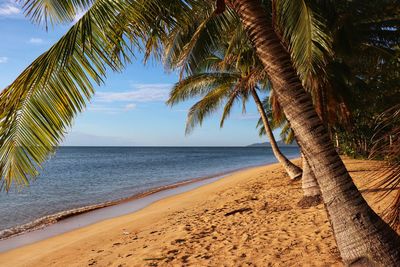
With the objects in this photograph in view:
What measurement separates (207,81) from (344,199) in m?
10.2

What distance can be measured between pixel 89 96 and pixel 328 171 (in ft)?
7.50

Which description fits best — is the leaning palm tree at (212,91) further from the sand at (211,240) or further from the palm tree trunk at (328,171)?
the palm tree trunk at (328,171)

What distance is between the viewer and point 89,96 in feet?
10.0

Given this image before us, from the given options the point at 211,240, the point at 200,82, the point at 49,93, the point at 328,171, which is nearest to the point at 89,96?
the point at 49,93

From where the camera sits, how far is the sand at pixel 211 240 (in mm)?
4709

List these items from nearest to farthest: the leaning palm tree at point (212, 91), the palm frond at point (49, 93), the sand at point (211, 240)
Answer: the palm frond at point (49, 93)
the sand at point (211, 240)
the leaning palm tree at point (212, 91)

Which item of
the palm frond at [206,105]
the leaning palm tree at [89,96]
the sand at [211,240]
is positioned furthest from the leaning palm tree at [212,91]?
the leaning palm tree at [89,96]

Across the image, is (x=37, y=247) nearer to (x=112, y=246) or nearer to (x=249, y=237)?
(x=112, y=246)

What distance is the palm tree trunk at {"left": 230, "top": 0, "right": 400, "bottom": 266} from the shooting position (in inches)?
113

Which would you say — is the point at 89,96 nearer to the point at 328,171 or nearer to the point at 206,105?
the point at 328,171

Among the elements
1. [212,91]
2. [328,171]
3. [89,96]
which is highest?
[212,91]

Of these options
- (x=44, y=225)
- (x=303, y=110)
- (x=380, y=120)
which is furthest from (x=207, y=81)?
(x=380, y=120)

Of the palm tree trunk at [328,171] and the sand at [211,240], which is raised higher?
the palm tree trunk at [328,171]

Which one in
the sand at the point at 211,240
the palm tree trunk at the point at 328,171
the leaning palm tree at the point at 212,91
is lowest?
the sand at the point at 211,240
